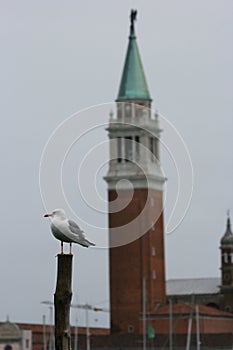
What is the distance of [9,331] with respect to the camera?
105 metres

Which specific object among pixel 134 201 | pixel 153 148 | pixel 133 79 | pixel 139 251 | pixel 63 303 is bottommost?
pixel 63 303

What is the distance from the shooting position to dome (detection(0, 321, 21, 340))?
104m

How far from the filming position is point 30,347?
103m

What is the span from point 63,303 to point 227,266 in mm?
92750

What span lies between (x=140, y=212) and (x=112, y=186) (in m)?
2.72

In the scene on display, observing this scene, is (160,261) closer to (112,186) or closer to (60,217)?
(112,186)

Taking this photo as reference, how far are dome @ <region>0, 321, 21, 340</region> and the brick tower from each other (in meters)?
10.3

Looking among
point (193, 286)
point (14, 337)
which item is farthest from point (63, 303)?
point (193, 286)

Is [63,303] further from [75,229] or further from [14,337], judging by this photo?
[14,337]

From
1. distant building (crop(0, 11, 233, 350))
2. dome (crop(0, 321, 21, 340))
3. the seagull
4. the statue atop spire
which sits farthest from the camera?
dome (crop(0, 321, 21, 340))

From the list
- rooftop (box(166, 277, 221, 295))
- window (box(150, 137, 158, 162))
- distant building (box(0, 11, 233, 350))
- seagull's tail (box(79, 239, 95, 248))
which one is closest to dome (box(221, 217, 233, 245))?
rooftop (box(166, 277, 221, 295))

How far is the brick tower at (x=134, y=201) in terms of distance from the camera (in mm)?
93500

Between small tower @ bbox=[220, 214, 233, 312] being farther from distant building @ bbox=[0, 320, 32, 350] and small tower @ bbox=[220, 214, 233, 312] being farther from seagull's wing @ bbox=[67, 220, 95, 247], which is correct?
seagull's wing @ bbox=[67, 220, 95, 247]

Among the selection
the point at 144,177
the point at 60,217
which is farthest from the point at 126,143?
the point at 60,217
